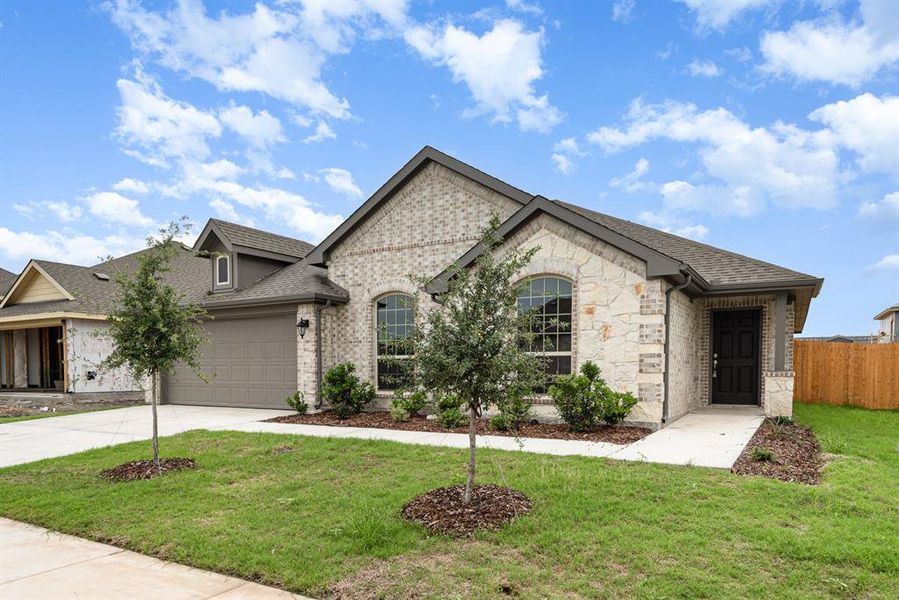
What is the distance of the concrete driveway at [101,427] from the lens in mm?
8781

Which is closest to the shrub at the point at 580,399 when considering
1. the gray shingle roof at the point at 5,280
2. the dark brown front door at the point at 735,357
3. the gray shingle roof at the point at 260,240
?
the dark brown front door at the point at 735,357

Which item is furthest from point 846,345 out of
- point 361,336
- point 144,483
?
point 144,483

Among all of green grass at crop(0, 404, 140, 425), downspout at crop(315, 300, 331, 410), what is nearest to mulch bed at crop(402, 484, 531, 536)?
downspout at crop(315, 300, 331, 410)

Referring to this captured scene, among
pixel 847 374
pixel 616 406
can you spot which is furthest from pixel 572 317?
pixel 847 374

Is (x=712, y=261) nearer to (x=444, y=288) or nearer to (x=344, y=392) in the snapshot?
(x=444, y=288)

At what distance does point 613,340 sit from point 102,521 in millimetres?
7737

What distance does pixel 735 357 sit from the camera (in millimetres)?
12250

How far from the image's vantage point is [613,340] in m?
9.33

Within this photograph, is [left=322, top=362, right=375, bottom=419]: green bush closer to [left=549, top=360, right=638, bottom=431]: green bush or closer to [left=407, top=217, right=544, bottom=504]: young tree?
[left=549, top=360, right=638, bottom=431]: green bush

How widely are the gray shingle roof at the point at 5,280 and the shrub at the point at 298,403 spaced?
19353 mm

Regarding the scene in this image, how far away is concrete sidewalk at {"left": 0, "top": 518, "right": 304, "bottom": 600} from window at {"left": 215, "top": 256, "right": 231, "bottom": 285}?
11.1 m

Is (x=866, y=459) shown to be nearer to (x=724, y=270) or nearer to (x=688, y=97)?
(x=724, y=270)

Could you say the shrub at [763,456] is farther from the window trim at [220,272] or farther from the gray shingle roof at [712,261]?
the window trim at [220,272]

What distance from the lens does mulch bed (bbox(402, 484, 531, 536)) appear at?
14.7 feet
